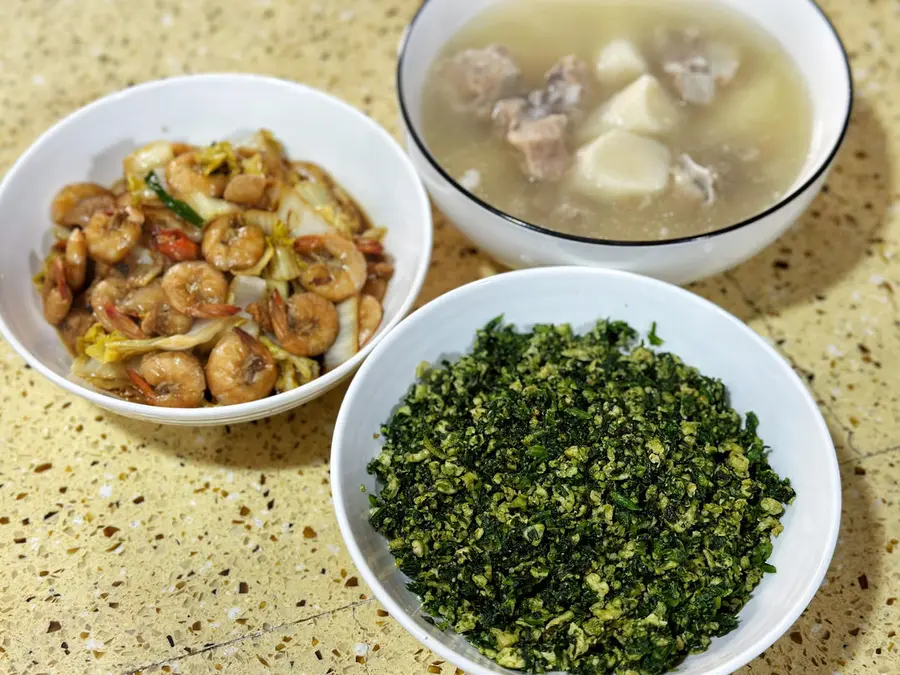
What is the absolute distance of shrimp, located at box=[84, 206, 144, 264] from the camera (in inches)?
60.5

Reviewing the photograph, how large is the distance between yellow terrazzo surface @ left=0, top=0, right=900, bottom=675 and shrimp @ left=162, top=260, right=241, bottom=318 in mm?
278

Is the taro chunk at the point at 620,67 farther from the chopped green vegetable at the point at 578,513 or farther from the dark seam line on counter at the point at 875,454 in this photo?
the dark seam line on counter at the point at 875,454

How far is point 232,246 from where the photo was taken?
1514 mm

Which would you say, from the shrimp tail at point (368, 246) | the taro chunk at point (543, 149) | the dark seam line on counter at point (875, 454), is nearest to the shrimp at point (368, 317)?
the shrimp tail at point (368, 246)

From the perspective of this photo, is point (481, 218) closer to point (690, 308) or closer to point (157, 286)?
point (690, 308)

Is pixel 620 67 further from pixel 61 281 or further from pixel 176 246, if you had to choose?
pixel 61 281

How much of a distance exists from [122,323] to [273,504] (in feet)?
1.44

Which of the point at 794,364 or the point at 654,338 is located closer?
the point at 654,338

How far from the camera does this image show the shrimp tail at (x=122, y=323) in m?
1.45

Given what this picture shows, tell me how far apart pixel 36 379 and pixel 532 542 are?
110 centimetres

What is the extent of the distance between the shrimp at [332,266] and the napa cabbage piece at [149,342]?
0.54 ft

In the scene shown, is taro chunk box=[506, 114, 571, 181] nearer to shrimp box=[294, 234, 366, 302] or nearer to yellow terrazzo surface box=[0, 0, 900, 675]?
yellow terrazzo surface box=[0, 0, 900, 675]

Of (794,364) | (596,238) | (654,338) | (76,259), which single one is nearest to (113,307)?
(76,259)

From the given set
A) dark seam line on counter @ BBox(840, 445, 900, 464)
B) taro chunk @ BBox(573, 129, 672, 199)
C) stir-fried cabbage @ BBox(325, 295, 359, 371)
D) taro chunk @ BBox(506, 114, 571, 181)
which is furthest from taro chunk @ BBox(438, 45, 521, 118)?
dark seam line on counter @ BBox(840, 445, 900, 464)
